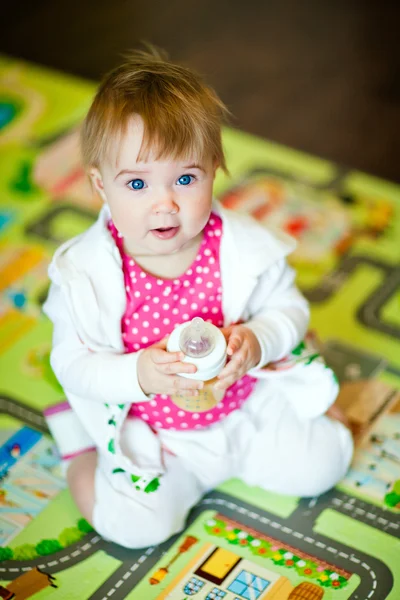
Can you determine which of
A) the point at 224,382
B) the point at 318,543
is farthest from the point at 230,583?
the point at 224,382

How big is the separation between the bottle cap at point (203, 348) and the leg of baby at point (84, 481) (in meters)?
0.25

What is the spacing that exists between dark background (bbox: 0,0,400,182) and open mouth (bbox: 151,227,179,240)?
811 millimetres

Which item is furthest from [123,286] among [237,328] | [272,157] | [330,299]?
[272,157]

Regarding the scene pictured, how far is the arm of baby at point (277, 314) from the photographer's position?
3.40 ft

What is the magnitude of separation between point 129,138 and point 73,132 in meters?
0.90

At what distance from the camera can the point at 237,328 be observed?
1.01 m

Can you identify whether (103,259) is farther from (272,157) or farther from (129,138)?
(272,157)

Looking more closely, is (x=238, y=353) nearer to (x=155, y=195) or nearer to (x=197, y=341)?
(x=197, y=341)

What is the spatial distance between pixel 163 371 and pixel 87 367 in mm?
116

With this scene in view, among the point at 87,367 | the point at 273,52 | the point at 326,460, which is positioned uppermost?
the point at 273,52

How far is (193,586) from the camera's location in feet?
3.38

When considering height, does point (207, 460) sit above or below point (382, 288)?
below

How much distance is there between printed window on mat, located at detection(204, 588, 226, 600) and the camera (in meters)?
1.01

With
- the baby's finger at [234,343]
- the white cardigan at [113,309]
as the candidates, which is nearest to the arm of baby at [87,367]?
the white cardigan at [113,309]
